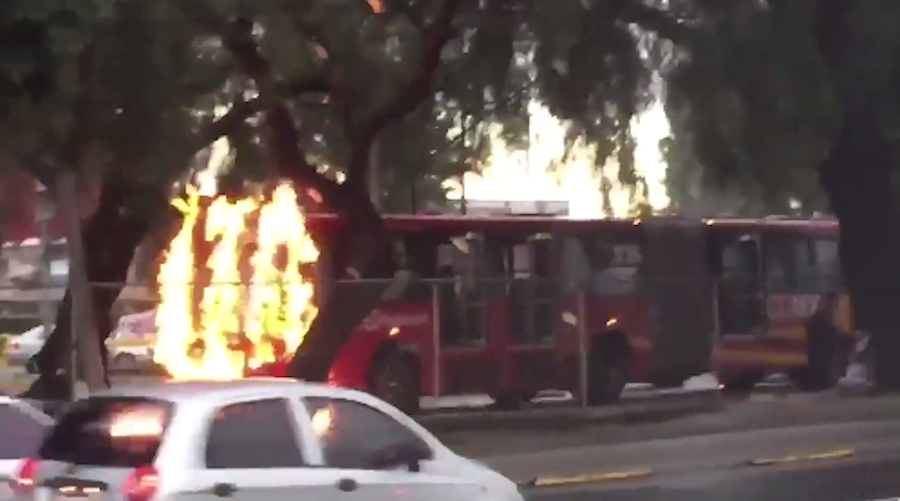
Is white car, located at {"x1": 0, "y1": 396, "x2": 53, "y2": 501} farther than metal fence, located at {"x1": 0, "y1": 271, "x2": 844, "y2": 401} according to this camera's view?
No

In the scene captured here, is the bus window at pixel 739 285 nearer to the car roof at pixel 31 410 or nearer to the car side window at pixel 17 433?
the car roof at pixel 31 410

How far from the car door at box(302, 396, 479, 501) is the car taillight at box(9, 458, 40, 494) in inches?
66.2

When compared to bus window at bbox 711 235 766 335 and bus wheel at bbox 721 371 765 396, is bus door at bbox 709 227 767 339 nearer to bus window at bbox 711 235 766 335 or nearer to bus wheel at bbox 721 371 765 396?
bus window at bbox 711 235 766 335

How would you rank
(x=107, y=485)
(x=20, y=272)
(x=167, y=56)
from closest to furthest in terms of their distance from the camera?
(x=107, y=485) → (x=167, y=56) → (x=20, y=272)

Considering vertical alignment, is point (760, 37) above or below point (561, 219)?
above

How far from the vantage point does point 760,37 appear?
2144 cm

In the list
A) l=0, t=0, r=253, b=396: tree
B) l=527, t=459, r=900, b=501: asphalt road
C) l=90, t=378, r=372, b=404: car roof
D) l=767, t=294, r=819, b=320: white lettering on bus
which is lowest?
l=527, t=459, r=900, b=501: asphalt road

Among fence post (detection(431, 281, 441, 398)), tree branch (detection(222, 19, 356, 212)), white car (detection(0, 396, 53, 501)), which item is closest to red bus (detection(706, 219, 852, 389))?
fence post (detection(431, 281, 441, 398))

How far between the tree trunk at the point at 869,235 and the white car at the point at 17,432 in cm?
1547

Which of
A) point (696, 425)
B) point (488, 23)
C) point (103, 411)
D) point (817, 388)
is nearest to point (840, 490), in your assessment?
point (696, 425)

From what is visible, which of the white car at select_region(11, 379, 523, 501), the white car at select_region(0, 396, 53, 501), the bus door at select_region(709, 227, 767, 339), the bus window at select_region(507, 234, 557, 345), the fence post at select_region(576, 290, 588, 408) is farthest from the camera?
the bus door at select_region(709, 227, 767, 339)

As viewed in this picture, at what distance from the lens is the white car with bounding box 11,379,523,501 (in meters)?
9.29

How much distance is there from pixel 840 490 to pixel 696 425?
4.96m

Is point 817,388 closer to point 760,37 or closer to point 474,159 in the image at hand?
point 474,159
